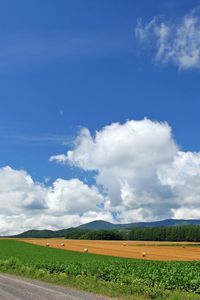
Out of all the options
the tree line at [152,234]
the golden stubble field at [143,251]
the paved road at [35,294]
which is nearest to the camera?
the paved road at [35,294]

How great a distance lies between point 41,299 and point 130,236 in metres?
146

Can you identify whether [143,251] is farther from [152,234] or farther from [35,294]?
[152,234]

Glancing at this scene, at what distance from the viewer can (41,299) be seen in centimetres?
2000


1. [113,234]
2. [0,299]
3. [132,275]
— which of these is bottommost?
[0,299]

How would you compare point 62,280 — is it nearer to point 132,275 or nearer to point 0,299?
point 132,275

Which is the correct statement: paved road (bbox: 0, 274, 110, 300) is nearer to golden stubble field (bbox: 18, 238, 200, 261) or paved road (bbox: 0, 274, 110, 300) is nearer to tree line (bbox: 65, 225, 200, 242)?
golden stubble field (bbox: 18, 238, 200, 261)

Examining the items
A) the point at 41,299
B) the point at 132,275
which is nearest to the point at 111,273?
the point at 132,275

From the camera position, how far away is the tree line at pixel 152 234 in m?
153

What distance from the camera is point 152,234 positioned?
162 m

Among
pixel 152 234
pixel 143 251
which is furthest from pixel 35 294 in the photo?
pixel 152 234

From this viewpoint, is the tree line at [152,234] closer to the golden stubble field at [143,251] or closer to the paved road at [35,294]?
the golden stubble field at [143,251]

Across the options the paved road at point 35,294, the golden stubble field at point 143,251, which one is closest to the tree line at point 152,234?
the golden stubble field at point 143,251

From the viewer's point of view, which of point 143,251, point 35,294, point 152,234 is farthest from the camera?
point 152,234

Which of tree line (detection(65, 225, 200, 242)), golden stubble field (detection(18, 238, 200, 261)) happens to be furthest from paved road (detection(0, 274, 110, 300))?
tree line (detection(65, 225, 200, 242))
